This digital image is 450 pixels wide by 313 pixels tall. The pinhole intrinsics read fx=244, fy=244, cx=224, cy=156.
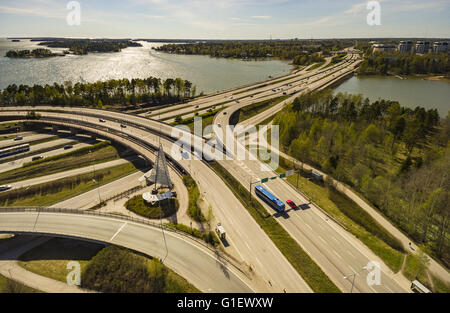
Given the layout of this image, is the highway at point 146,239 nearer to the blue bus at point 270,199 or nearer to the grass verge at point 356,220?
the blue bus at point 270,199

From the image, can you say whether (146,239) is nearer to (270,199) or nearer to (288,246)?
(288,246)

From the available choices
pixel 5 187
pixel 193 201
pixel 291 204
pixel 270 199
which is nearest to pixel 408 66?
pixel 291 204

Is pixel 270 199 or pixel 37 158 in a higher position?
pixel 37 158

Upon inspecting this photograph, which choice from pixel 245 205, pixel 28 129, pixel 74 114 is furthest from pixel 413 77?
pixel 28 129

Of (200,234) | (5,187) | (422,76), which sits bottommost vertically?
(200,234)

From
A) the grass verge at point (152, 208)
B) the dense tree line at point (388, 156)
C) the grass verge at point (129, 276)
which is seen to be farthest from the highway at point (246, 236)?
the dense tree line at point (388, 156)

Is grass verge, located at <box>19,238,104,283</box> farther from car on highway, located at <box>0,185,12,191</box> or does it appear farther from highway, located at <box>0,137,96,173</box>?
highway, located at <box>0,137,96,173</box>

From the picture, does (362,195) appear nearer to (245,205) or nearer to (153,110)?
(245,205)
